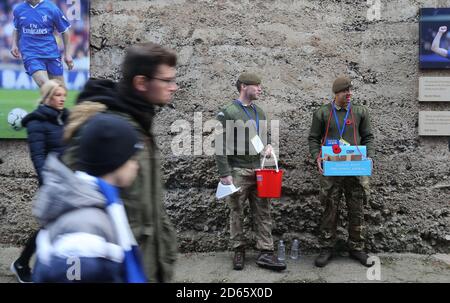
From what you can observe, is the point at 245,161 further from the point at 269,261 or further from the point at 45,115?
the point at 45,115

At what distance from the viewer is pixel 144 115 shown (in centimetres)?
198

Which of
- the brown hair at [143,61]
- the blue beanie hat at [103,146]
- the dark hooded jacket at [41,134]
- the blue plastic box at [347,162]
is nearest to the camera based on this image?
the blue beanie hat at [103,146]

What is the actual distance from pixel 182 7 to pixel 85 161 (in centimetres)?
379

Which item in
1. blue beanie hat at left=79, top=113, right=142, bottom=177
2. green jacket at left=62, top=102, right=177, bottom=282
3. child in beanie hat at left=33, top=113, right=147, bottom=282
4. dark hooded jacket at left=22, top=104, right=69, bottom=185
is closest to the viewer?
child in beanie hat at left=33, top=113, right=147, bottom=282

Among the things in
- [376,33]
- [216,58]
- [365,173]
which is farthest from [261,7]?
[365,173]

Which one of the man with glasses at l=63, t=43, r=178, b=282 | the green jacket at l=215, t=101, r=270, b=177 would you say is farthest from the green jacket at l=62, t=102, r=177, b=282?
the green jacket at l=215, t=101, r=270, b=177

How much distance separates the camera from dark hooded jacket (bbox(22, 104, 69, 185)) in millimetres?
3771

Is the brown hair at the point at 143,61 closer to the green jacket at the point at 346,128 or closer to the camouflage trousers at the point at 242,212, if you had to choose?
the camouflage trousers at the point at 242,212

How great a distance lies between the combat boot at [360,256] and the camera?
459 cm

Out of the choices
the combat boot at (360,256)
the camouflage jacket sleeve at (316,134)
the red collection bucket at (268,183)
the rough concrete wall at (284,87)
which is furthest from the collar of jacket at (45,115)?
the combat boot at (360,256)

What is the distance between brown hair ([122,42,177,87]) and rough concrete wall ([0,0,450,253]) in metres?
2.97

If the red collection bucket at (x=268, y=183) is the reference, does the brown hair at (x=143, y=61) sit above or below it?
above

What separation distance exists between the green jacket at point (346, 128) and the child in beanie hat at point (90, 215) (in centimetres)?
332

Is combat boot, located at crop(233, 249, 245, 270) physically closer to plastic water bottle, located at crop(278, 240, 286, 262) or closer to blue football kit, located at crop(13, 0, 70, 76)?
plastic water bottle, located at crop(278, 240, 286, 262)
